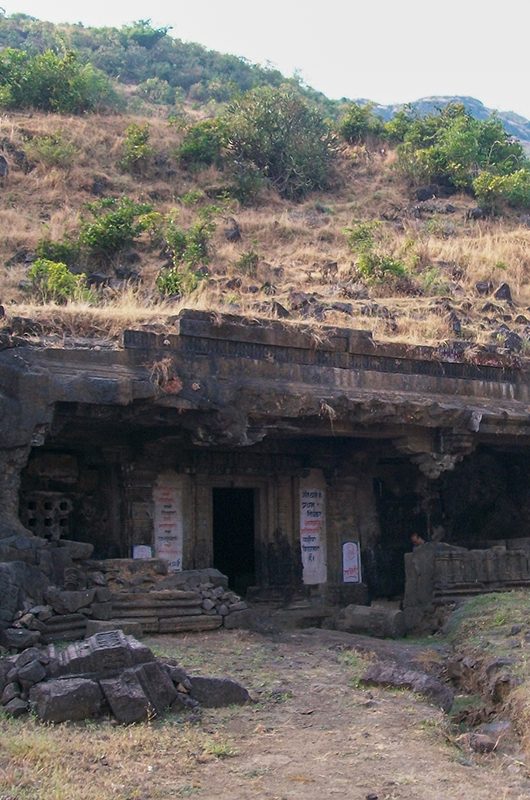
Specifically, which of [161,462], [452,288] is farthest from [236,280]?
[161,462]

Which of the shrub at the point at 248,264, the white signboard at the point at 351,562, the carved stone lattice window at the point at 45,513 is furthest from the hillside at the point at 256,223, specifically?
the white signboard at the point at 351,562

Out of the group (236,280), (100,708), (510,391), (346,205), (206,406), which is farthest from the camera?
(346,205)

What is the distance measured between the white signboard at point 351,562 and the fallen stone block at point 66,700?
882 cm

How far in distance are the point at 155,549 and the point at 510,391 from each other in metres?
6.03

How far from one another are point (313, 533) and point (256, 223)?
43.3 feet

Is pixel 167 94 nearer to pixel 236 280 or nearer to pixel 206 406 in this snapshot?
pixel 236 280

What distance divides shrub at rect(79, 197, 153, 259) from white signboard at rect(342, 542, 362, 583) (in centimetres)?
1010

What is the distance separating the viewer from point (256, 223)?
26656 millimetres

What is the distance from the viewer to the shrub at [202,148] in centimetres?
3036

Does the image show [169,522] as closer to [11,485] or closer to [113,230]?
[11,485]

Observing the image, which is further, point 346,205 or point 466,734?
point 346,205

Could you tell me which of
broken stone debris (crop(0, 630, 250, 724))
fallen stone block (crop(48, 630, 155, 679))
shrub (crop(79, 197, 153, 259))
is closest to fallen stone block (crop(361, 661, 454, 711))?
broken stone debris (crop(0, 630, 250, 724))

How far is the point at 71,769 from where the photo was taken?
19.7ft

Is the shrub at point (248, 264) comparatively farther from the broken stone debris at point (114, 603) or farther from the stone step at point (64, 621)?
the stone step at point (64, 621)
